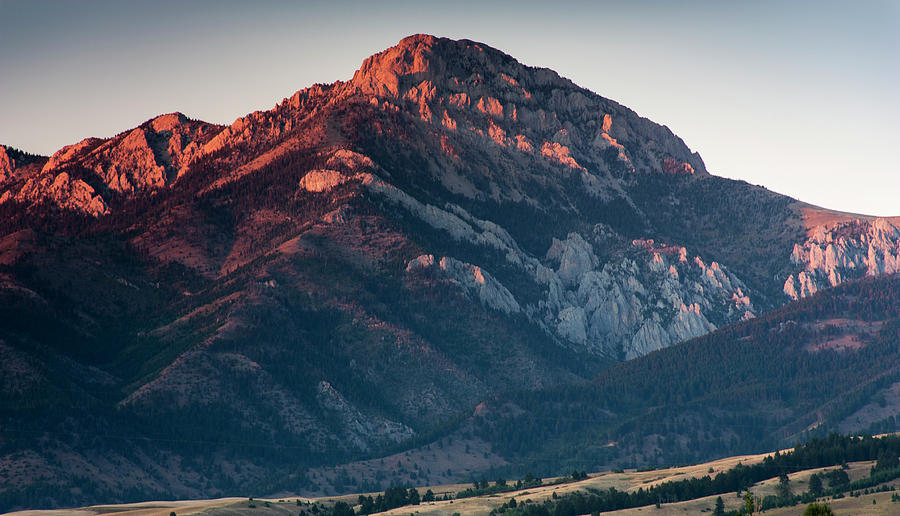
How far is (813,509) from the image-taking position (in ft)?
570

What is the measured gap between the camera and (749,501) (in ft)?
588

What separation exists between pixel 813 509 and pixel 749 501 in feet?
27.1
